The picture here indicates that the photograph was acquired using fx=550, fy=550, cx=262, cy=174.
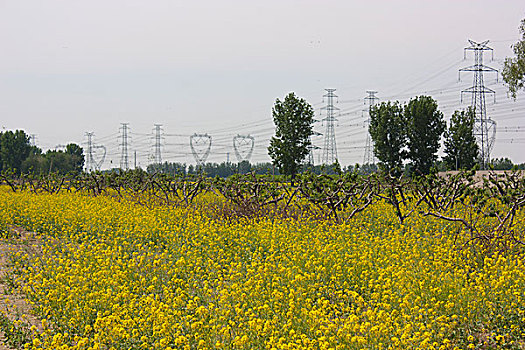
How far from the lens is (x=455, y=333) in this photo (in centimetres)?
579

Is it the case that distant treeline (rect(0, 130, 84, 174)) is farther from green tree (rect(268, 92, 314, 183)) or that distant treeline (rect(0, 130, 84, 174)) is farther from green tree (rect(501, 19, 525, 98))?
green tree (rect(501, 19, 525, 98))

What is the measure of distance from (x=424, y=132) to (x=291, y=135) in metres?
12.5

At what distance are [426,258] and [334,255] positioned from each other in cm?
140

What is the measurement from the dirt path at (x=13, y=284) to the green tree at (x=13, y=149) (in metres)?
64.6

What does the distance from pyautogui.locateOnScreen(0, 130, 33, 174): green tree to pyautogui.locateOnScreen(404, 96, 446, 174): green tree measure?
2039 inches

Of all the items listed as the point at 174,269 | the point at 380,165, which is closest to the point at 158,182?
the point at 174,269

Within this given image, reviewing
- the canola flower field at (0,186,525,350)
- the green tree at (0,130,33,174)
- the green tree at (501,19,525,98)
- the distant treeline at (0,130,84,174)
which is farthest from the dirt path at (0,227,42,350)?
the green tree at (0,130,33,174)

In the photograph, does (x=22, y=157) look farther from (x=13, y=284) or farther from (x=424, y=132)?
(x=13, y=284)

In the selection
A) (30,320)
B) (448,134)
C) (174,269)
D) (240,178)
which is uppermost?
(448,134)

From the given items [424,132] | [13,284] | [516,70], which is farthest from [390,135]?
[13,284]

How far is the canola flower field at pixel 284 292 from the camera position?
17.8 ft

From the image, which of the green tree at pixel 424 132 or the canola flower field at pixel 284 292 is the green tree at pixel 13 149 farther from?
the canola flower field at pixel 284 292

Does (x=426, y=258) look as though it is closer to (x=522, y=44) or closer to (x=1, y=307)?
(x=1, y=307)

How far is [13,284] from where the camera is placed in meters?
8.85
